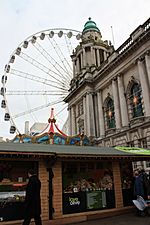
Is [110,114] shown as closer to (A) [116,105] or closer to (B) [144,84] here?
(A) [116,105]

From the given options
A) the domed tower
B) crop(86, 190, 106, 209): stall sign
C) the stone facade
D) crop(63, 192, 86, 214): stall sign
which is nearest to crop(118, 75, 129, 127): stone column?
the stone facade

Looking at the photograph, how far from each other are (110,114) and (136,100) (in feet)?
18.7

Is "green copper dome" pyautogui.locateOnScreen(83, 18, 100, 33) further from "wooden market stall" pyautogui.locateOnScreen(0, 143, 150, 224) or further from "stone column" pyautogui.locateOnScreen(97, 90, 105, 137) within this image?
"wooden market stall" pyautogui.locateOnScreen(0, 143, 150, 224)

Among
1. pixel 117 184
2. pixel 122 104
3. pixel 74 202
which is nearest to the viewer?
pixel 74 202

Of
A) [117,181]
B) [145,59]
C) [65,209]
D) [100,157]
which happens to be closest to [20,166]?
[65,209]

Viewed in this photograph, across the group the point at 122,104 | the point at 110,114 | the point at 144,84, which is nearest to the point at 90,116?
the point at 110,114

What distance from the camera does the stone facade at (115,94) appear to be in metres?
24.0

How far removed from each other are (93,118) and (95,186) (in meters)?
22.2

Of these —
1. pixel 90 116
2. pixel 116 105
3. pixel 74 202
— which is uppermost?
pixel 116 105

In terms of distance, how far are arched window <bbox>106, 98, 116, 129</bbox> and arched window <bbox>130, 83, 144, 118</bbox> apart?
4.36 meters

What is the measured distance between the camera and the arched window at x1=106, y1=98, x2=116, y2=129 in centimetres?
3059

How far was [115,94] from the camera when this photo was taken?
95.5 feet

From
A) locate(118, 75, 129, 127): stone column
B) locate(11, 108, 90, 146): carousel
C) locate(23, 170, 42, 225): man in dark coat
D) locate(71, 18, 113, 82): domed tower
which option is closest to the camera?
locate(23, 170, 42, 225): man in dark coat

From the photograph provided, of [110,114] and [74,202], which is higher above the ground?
[110,114]
